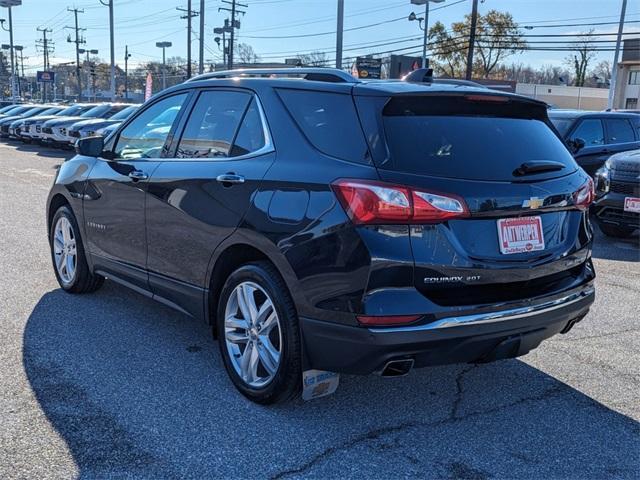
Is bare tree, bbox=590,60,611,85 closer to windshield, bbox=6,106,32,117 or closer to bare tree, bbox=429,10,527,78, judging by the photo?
bare tree, bbox=429,10,527,78

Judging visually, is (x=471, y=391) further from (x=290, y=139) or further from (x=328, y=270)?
(x=290, y=139)

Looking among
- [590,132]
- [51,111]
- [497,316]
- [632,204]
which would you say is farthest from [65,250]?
[51,111]

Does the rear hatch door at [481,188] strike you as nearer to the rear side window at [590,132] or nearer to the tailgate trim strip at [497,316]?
the tailgate trim strip at [497,316]

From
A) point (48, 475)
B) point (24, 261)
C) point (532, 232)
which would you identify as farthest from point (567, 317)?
point (24, 261)

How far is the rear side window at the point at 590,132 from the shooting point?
36.1ft

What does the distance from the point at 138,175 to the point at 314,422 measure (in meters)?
2.16

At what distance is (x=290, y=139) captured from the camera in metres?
3.41

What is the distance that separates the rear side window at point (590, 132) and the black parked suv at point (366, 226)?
26.0ft

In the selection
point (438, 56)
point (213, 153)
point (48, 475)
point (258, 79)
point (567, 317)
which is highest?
point (438, 56)

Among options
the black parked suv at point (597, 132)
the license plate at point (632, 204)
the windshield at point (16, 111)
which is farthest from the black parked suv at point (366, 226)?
the windshield at point (16, 111)

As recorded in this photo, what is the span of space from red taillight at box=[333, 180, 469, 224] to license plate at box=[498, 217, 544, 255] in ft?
1.10

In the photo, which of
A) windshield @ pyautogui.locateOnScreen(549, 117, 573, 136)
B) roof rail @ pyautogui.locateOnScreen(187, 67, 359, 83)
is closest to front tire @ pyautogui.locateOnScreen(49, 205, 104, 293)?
roof rail @ pyautogui.locateOnScreen(187, 67, 359, 83)

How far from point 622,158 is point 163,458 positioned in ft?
24.4

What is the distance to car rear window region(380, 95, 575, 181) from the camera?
306 centimetres
